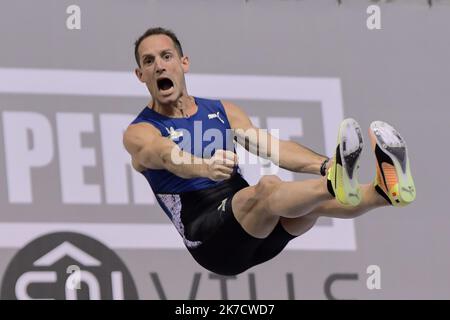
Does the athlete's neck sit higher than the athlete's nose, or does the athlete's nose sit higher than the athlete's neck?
the athlete's nose

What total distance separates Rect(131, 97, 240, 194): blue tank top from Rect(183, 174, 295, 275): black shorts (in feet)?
0.27

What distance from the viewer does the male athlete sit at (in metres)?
7.47

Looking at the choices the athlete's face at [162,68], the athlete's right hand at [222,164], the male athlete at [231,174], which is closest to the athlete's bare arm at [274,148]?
the male athlete at [231,174]

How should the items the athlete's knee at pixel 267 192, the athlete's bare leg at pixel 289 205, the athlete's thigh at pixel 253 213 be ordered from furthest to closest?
the athlete's thigh at pixel 253 213 < the athlete's knee at pixel 267 192 < the athlete's bare leg at pixel 289 205

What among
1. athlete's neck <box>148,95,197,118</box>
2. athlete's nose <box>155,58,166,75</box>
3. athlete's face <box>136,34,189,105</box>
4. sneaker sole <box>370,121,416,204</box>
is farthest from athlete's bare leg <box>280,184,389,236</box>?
athlete's nose <box>155,58,166,75</box>

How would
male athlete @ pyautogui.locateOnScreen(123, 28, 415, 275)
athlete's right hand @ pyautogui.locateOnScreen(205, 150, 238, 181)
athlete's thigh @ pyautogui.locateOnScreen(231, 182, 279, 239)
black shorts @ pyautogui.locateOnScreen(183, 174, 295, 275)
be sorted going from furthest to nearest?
black shorts @ pyautogui.locateOnScreen(183, 174, 295, 275) < athlete's thigh @ pyautogui.locateOnScreen(231, 182, 279, 239) < male athlete @ pyautogui.locateOnScreen(123, 28, 415, 275) < athlete's right hand @ pyautogui.locateOnScreen(205, 150, 238, 181)

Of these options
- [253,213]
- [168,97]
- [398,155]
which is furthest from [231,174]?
[168,97]

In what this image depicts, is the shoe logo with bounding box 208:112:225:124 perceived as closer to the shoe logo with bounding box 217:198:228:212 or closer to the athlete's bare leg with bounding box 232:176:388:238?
the shoe logo with bounding box 217:198:228:212

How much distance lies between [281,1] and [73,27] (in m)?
1.86

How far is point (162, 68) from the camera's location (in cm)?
873

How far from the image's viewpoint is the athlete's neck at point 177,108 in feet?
28.7

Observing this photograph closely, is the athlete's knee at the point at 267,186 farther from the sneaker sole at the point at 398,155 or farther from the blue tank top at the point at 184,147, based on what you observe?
the sneaker sole at the point at 398,155

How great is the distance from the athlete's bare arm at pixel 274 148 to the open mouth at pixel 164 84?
48 centimetres

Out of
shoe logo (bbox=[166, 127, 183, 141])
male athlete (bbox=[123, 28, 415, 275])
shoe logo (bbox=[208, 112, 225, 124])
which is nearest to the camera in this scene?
male athlete (bbox=[123, 28, 415, 275])
